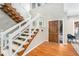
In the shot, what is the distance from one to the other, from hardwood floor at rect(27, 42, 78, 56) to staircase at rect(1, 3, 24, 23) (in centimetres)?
52

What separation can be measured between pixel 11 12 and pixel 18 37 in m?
0.39

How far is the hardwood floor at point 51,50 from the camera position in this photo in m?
1.82

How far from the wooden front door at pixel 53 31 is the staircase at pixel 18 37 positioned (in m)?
0.18

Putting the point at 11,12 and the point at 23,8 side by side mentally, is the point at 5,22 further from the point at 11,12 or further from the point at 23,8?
the point at 23,8

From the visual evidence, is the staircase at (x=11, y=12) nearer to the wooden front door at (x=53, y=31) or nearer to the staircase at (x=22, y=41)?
the staircase at (x=22, y=41)

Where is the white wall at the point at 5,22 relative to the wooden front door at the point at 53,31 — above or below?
above

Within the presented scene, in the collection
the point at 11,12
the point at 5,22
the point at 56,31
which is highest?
the point at 11,12

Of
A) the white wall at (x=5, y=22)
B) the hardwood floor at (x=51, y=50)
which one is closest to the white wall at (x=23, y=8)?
the white wall at (x=5, y=22)

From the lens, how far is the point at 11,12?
1824mm

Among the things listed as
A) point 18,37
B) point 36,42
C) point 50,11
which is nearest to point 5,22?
point 18,37

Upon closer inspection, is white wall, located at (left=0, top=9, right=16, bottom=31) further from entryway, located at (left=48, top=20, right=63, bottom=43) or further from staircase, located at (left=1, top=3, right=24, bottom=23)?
entryway, located at (left=48, top=20, right=63, bottom=43)

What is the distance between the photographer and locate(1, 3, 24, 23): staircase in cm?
181

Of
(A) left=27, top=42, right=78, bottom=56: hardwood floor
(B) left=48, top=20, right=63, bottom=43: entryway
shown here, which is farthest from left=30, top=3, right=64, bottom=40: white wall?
(A) left=27, top=42, right=78, bottom=56: hardwood floor

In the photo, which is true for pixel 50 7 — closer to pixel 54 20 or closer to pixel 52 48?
pixel 54 20
